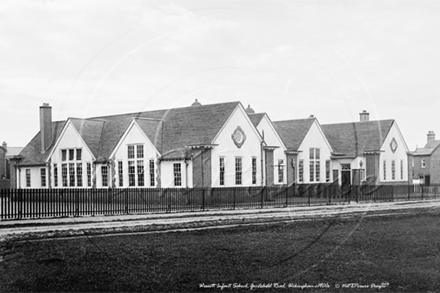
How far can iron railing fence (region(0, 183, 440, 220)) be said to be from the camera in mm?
29455

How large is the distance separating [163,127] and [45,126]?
572 inches

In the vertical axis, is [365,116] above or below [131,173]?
above

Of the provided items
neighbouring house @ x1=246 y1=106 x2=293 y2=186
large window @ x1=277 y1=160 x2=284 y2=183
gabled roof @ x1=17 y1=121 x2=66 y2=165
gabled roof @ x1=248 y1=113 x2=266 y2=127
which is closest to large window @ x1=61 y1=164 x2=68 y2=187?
gabled roof @ x1=17 y1=121 x2=66 y2=165

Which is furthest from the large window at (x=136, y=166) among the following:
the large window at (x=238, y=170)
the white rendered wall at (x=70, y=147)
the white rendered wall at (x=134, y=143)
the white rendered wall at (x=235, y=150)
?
the large window at (x=238, y=170)

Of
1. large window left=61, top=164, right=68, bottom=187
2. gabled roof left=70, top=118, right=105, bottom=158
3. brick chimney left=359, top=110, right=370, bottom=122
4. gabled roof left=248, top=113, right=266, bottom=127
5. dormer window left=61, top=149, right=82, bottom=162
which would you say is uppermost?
brick chimney left=359, top=110, right=370, bottom=122

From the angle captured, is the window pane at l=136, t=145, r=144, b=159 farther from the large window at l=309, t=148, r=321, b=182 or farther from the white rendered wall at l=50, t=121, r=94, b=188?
the large window at l=309, t=148, r=321, b=182

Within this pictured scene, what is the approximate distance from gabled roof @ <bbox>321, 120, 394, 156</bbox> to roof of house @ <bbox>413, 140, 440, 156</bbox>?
2796 centimetres

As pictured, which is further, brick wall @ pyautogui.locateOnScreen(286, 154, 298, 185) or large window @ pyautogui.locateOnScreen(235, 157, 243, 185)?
brick wall @ pyautogui.locateOnScreen(286, 154, 298, 185)

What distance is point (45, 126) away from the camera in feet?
182

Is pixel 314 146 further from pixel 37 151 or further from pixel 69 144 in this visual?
pixel 37 151

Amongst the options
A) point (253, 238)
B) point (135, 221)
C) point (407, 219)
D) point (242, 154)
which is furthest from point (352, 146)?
point (253, 238)

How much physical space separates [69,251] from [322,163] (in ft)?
146

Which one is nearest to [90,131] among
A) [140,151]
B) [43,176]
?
[43,176]

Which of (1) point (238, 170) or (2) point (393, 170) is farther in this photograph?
(2) point (393, 170)
